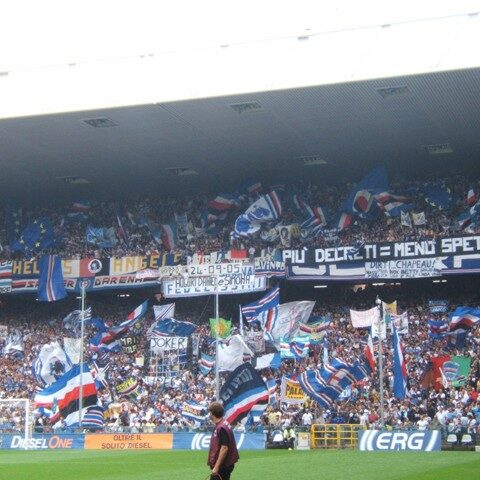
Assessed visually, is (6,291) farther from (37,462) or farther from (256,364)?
(37,462)

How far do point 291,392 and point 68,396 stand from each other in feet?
36.2

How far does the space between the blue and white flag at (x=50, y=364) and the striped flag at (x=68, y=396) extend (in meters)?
3.38

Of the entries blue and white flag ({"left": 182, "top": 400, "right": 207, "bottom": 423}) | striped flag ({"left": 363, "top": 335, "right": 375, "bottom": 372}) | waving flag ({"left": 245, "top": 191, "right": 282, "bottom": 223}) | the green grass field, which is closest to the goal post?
blue and white flag ({"left": 182, "top": 400, "right": 207, "bottom": 423})

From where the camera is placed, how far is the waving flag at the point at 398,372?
4238 centimetres

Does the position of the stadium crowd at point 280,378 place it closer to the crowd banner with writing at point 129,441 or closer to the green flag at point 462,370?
the green flag at point 462,370

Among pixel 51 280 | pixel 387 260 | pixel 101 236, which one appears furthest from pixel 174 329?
pixel 387 260

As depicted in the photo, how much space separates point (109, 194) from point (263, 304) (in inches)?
609

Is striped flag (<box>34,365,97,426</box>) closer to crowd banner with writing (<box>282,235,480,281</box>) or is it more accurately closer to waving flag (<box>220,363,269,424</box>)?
waving flag (<box>220,363,269,424</box>)

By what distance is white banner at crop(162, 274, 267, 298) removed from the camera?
52.9 meters

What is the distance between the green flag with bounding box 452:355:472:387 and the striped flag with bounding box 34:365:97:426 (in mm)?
17351

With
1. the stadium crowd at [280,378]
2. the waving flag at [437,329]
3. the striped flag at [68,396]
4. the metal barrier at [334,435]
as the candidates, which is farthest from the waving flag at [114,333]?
the metal barrier at [334,435]

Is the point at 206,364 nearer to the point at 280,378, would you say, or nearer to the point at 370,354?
the point at 280,378

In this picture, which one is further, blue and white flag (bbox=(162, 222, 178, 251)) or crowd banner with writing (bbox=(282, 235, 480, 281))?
blue and white flag (bbox=(162, 222, 178, 251))

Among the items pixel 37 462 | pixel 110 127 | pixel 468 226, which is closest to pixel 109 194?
pixel 110 127
